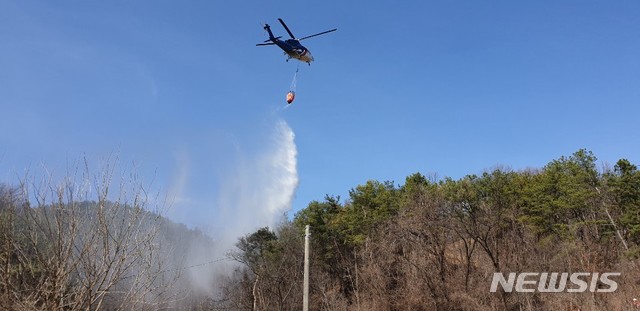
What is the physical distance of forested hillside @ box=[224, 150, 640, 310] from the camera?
2702cm

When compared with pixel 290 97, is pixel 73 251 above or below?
below

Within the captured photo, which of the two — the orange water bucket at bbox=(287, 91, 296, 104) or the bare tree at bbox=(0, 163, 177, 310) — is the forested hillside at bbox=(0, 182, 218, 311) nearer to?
the bare tree at bbox=(0, 163, 177, 310)

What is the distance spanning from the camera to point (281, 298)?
3666 centimetres

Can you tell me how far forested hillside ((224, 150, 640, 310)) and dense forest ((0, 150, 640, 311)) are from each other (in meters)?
0.10

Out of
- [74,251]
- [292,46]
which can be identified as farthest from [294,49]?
[74,251]

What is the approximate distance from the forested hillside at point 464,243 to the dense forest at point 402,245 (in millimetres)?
100

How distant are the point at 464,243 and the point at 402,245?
393 cm

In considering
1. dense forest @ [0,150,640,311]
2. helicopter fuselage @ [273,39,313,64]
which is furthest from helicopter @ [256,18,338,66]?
dense forest @ [0,150,640,311]

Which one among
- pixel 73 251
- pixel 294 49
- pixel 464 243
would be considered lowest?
pixel 73 251

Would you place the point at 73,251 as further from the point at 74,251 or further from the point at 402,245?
the point at 402,245

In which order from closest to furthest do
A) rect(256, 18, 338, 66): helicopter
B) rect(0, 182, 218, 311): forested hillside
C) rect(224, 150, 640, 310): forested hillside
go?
rect(0, 182, 218, 311): forested hillside
rect(256, 18, 338, 66): helicopter
rect(224, 150, 640, 310): forested hillside

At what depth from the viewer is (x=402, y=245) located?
31.4 m

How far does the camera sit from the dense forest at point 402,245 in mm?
6406

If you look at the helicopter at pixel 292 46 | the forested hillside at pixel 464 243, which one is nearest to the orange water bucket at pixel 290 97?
the helicopter at pixel 292 46
